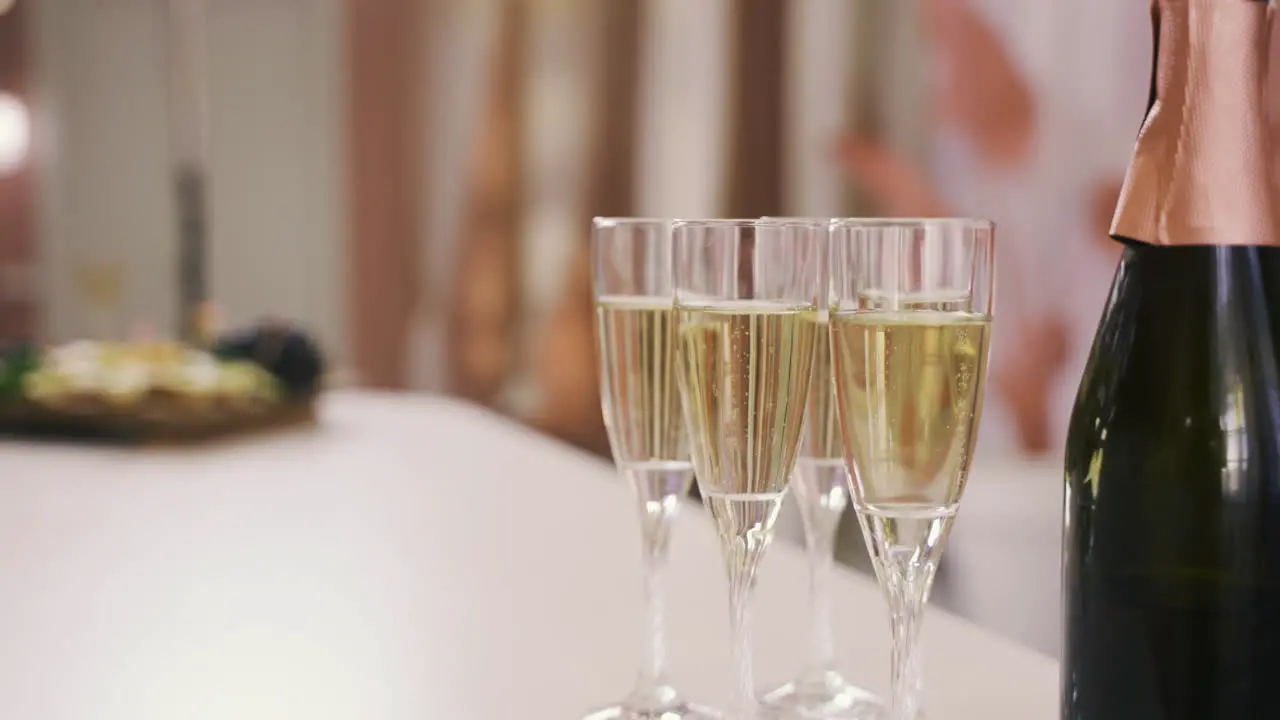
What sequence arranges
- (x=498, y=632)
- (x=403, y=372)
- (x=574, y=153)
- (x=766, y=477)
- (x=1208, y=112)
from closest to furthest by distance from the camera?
1. (x=1208, y=112)
2. (x=766, y=477)
3. (x=498, y=632)
4. (x=574, y=153)
5. (x=403, y=372)

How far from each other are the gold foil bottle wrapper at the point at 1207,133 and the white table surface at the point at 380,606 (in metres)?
0.30

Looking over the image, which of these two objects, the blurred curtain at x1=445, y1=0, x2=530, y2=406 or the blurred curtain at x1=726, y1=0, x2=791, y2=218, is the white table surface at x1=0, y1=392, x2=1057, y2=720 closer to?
the blurred curtain at x1=726, y1=0, x2=791, y2=218

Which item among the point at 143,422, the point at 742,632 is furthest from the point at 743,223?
the point at 143,422

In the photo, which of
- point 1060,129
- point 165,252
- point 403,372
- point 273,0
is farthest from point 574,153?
point 165,252

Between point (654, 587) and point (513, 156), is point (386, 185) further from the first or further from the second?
point (654, 587)

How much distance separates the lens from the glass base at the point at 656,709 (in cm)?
73

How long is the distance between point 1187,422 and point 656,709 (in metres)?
0.31

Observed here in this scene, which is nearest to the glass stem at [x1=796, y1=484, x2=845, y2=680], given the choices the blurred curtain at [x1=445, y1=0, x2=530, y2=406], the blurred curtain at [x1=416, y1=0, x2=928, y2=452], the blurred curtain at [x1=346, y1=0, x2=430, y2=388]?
the blurred curtain at [x1=416, y1=0, x2=928, y2=452]

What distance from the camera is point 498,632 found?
92cm

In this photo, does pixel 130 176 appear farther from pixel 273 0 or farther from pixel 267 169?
pixel 273 0

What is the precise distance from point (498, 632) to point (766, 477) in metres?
0.32

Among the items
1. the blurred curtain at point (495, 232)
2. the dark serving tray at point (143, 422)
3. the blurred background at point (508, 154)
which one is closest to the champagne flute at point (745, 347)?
the dark serving tray at point (143, 422)

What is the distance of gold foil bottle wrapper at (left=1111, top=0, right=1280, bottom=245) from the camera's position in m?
0.55

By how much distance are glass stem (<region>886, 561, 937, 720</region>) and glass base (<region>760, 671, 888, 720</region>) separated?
0.43ft
